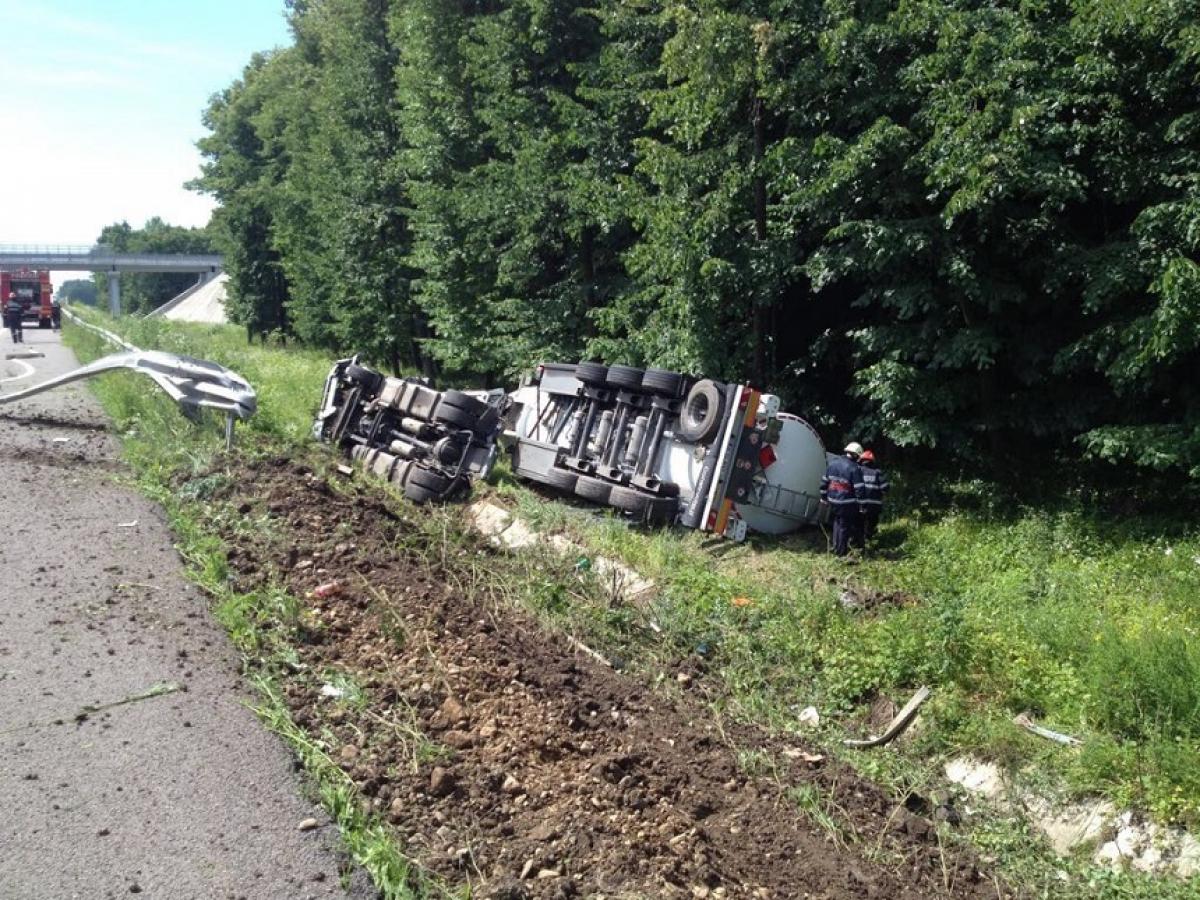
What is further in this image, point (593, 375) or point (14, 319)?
point (14, 319)

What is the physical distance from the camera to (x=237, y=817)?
4.05 metres

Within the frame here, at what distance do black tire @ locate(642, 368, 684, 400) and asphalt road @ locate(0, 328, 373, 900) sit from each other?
4.94 meters

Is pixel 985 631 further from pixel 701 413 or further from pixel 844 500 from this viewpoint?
pixel 701 413

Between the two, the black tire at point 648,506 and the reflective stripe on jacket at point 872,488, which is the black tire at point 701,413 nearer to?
the black tire at point 648,506

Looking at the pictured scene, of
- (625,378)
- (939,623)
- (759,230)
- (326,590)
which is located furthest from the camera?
(759,230)

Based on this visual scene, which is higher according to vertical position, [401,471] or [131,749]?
[401,471]

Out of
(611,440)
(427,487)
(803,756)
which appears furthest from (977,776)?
(427,487)

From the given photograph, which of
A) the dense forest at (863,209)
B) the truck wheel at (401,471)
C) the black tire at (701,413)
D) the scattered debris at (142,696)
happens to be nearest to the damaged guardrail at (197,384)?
the truck wheel at (401,471)

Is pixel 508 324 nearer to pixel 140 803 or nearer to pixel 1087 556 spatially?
pixel 1087 556

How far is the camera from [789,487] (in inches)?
392

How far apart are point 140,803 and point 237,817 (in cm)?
42

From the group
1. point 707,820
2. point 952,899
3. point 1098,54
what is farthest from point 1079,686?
point 1098,54

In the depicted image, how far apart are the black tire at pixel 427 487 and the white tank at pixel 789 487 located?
3456 millimetres

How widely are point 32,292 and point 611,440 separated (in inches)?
1694
